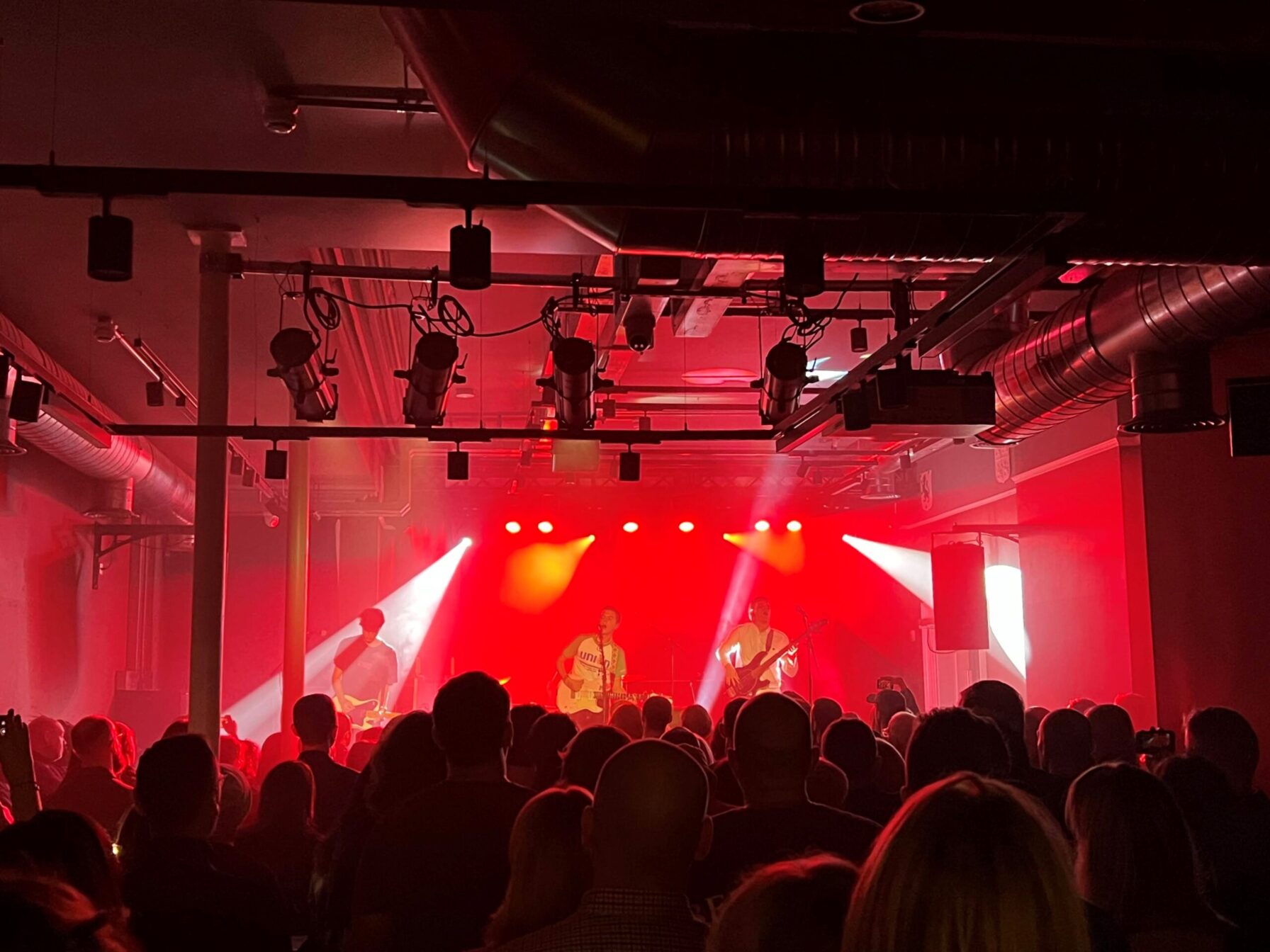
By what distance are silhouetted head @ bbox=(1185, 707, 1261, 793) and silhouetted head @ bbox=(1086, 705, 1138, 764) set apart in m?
1.47

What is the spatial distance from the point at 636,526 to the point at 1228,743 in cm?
1422

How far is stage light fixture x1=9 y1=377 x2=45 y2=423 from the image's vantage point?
5.89 m

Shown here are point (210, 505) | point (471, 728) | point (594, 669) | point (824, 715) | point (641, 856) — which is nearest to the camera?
point (641, 856)

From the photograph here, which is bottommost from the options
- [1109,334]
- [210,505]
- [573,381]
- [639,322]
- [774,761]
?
[774,761]

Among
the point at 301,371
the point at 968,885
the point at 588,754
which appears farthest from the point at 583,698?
the point at 968,885

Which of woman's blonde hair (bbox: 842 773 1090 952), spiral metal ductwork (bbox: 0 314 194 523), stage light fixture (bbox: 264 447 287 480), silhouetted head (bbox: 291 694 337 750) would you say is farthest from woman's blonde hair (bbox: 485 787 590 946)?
stage light fixture (bbox: 264 447 287 480)

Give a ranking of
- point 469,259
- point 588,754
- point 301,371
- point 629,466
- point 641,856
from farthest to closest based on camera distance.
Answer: point 629,466 < point 301,371 < point 469,259 < point 588,754 < point 641,856

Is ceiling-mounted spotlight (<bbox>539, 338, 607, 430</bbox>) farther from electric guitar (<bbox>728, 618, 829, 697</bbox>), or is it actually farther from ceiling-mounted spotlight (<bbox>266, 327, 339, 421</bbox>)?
electric guitar (<bbox>728, 618, 829, 697</bbox>)

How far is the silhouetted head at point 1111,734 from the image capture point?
5.80 metres

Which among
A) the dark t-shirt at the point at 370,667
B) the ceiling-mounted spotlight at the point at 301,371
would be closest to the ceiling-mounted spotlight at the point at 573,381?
the ceiling-mounted spotlight at the point at 301,371

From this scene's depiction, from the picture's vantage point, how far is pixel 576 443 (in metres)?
8.38

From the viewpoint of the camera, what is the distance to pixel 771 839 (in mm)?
2762

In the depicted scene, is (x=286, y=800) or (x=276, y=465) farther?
(x=276, y=465)

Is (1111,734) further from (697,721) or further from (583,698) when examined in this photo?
(583,698)
